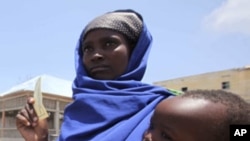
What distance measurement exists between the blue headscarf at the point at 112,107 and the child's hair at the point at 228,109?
280 millimetres

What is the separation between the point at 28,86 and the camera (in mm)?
1954

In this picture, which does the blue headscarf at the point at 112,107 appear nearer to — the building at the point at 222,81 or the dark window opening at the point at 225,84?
the building at the point at 222,81

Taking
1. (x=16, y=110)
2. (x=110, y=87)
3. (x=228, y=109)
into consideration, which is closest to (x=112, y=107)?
(x=110, y=87)

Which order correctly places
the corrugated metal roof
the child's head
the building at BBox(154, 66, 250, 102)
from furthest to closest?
the building at BBox(154, 66, 250, 102)
the corrugated metal roof
the child's head

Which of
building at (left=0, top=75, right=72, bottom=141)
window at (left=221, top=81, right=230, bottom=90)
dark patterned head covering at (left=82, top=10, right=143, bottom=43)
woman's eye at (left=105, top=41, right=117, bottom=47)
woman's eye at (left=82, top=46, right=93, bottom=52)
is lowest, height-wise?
window at (left=221, top=81, right=230, bottom=90)

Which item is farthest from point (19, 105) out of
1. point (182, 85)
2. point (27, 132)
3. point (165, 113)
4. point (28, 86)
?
point (182, 85)

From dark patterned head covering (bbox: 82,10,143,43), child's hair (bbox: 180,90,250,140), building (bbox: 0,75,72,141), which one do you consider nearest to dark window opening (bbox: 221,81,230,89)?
building (bbox: 0,75,72,141)

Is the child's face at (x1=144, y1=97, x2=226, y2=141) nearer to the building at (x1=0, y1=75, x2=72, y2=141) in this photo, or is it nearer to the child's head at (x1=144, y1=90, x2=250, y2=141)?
the child's head at (x1=144, y1=90, x2=250, y2=141)

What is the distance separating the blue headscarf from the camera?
3.51ft

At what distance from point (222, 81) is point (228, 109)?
1161 inches

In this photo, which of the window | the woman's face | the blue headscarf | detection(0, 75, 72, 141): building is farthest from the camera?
the window

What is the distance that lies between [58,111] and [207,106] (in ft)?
21.0

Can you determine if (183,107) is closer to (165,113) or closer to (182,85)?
(165,113)

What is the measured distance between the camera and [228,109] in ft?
2.59
